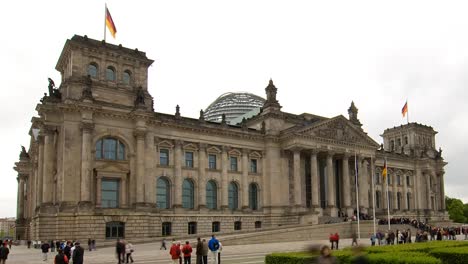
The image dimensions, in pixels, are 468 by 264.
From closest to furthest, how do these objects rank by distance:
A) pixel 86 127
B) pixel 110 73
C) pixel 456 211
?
pixel 86 127 → pixel 110 73 → pixel 456 211

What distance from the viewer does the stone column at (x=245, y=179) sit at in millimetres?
68631

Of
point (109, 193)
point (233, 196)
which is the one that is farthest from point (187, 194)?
point (109, 193)

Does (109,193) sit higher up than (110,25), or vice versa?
(110,25)

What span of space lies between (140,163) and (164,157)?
17.3 ft

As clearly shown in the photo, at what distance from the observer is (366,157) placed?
79.1 m

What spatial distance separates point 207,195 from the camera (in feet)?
217

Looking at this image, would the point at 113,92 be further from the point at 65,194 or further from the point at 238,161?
the point at 238,161

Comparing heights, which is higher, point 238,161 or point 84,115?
point 84,115

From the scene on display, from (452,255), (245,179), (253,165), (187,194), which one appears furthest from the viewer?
(253,165)

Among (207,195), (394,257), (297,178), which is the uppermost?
(297,178)

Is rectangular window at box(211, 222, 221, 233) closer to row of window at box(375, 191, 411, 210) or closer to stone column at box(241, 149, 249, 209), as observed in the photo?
stone column at box(241, 149, 249, 209)

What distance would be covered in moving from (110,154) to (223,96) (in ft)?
141

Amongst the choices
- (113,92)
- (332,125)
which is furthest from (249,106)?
(113,92)

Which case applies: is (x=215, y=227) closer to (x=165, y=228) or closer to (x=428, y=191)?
(x=165, y=228)
